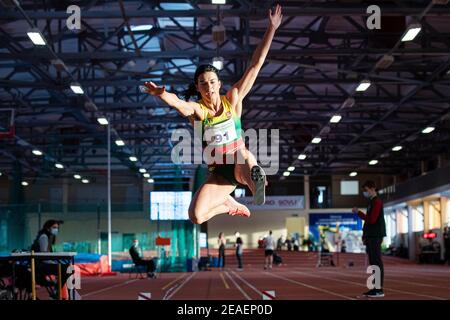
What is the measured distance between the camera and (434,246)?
127 feet

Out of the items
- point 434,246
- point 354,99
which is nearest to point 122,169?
point 434,246

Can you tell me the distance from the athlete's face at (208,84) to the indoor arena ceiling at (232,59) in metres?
11.0

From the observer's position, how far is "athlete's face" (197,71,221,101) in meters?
4.49

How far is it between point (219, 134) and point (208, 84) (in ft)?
1.08

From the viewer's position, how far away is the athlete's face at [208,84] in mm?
4492

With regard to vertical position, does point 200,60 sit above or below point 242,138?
above

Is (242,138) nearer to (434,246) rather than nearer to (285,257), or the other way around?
(434,246)

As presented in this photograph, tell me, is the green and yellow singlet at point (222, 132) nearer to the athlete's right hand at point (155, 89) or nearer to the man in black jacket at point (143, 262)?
the athlete's right hand at point (155, 89)

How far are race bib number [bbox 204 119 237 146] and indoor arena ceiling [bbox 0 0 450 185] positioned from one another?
Result: 36.5ft

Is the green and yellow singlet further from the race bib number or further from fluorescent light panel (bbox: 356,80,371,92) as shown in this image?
fluorescent light panel (bbox: 356,80,371,92)

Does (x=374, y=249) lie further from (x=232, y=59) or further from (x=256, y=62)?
(x=232, y=59)

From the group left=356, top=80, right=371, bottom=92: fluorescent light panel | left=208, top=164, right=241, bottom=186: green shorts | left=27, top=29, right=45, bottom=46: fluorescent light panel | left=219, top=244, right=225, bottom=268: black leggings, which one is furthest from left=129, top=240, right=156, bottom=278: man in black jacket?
left=208, top=164, right=241, bottom=186: green shorts

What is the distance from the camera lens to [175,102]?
4.24m
